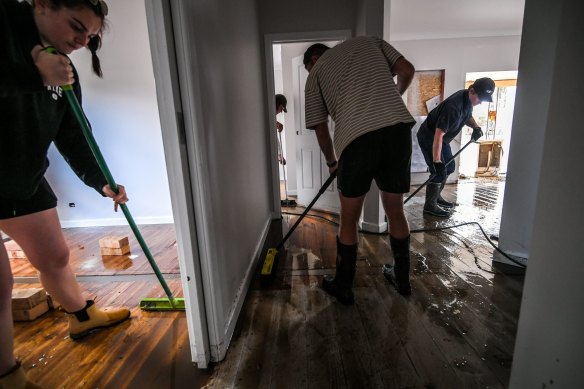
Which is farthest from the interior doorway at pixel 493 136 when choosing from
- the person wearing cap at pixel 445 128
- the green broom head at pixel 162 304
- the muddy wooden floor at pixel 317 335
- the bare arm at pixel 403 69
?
the green broom head at pixel 162 304

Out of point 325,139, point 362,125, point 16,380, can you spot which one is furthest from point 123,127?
point 362,125

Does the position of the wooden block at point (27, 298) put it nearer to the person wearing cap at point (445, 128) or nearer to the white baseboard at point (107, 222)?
the white baseboard at point (107, 222)

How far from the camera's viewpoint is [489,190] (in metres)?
4.22

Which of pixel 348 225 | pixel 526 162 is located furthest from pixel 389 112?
pixel 526 162

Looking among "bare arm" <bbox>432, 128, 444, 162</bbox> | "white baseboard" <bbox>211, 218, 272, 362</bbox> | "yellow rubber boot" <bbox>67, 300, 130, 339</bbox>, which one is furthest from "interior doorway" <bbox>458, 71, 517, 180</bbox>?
"yellow rubber boot" <bbox>67, 300, 130, 339</bbox>

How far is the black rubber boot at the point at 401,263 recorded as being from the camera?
5.04 ft

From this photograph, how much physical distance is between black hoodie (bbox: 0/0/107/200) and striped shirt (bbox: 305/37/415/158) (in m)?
1.08

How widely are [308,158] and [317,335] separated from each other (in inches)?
97.4

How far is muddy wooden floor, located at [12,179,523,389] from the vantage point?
109 centimetres

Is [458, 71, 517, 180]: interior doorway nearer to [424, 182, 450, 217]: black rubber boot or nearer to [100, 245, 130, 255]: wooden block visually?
[424, 182, 450, 217]: black rubber boot

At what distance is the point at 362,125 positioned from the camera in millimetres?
1301

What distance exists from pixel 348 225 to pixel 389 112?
0.58m

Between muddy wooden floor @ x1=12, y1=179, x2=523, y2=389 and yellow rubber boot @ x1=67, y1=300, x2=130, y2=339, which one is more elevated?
yellow rubber boot @ x1=67, y1=300, x2=130, y2=339

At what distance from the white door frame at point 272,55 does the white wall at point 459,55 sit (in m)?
2.38
